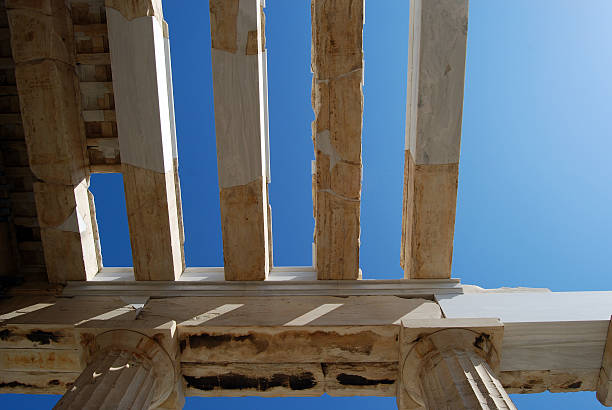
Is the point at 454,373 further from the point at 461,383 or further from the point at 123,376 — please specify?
the point at 123,376

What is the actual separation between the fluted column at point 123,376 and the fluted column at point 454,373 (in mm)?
2580

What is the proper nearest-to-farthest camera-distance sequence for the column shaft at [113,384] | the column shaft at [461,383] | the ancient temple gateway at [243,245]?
the column shaft at [461,383], the column shaft at [113,384], the ancient temple gateway at [243,245]

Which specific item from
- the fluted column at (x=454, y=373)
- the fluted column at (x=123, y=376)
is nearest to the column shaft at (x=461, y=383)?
the fluted column at (x=454, y=373)

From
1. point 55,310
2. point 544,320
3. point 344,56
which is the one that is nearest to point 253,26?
point 344,56

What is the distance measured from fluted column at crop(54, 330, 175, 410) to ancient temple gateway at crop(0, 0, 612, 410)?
2 cm

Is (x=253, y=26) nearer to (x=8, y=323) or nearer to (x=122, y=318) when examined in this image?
(x=122, y=318)

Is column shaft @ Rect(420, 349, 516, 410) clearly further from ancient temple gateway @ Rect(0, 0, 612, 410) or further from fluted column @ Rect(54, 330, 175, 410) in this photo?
fluted column @ Rect(54, 330, 175, 410)

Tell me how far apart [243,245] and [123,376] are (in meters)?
1.89

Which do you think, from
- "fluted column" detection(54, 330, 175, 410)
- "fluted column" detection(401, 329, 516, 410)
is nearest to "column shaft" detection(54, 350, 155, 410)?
"fluted column" detection(54, 330, 175, 410)

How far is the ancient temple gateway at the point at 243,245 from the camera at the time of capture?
4070 millimetres

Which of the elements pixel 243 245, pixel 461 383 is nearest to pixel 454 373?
pixel 461 383

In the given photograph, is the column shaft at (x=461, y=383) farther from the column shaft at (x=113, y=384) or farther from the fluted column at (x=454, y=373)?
the column shaft at (x=113, y=384)

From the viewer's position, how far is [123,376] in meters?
3.56

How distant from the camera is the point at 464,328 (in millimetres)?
3920
